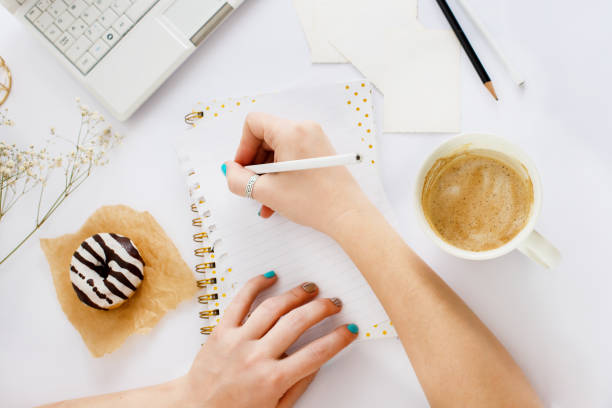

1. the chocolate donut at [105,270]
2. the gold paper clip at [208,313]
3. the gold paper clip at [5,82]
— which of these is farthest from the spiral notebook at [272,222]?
the gold paper clip at [5,82]

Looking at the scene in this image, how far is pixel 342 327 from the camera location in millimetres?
643

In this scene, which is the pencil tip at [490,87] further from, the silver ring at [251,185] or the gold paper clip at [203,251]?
the gold paper clip at [203,251]

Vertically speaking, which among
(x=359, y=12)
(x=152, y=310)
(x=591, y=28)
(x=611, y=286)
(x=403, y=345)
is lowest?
(x=611, y=286)

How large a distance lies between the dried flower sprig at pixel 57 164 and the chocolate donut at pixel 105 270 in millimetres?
110

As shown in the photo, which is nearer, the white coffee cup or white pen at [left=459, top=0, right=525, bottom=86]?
the white coffee cup

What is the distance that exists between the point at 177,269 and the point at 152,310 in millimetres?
75

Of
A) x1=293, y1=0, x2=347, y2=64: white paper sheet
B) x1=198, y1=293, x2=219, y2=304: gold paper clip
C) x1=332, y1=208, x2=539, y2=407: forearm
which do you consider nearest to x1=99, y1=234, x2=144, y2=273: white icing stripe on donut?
x1=198, y1=293, x2=219, y2=304: gold paper clip

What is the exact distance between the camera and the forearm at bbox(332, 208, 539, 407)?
0.54 m

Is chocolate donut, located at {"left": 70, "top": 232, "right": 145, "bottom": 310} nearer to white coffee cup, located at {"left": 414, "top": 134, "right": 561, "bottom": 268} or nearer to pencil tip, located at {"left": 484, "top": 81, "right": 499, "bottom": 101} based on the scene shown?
white coffee cup, located at {"left": 414, "top": 134, "right": 561, "bottom": 268}

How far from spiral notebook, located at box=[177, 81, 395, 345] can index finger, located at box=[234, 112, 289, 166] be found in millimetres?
56

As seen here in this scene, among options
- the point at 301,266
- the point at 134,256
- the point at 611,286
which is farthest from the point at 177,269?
the point at 611,286

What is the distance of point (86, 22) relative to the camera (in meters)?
0.68

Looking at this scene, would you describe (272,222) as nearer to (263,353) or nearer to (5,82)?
(263,353)

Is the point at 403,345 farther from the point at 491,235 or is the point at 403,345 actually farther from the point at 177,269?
the point at 177,269
